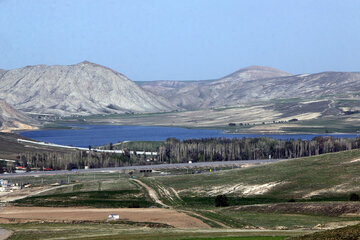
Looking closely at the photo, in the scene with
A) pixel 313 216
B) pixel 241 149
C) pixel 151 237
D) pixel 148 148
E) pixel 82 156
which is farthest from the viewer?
pixel 148 148

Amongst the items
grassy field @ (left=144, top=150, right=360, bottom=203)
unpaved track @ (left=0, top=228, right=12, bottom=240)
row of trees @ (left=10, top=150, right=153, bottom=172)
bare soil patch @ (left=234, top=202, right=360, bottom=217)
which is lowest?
bare soil patch @ (left=234, top=202, right=360, bottom=217)

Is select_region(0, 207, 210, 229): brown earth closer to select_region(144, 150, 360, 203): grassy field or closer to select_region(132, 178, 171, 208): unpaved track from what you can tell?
select_region(132, 178, 171, 208): unpaved track

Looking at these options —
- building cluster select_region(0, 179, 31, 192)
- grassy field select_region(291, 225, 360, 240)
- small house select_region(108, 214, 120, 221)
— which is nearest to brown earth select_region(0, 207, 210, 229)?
small house select_region(108, 214, 120, 221)

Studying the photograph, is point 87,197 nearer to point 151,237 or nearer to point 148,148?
point 151,237

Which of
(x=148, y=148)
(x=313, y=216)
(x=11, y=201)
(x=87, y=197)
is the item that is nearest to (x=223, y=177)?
(x=87, y=197)

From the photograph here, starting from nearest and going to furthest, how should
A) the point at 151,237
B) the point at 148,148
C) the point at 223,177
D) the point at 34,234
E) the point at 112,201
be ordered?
1. the point at 151,237
2. the point at 34,234
3. the point at 112,201
4. the point at 223,177
5. the point at 148,148

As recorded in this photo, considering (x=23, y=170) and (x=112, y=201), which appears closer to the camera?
(x=112, y=201)

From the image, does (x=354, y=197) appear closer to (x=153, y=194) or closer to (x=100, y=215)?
(x=153, y=194)
